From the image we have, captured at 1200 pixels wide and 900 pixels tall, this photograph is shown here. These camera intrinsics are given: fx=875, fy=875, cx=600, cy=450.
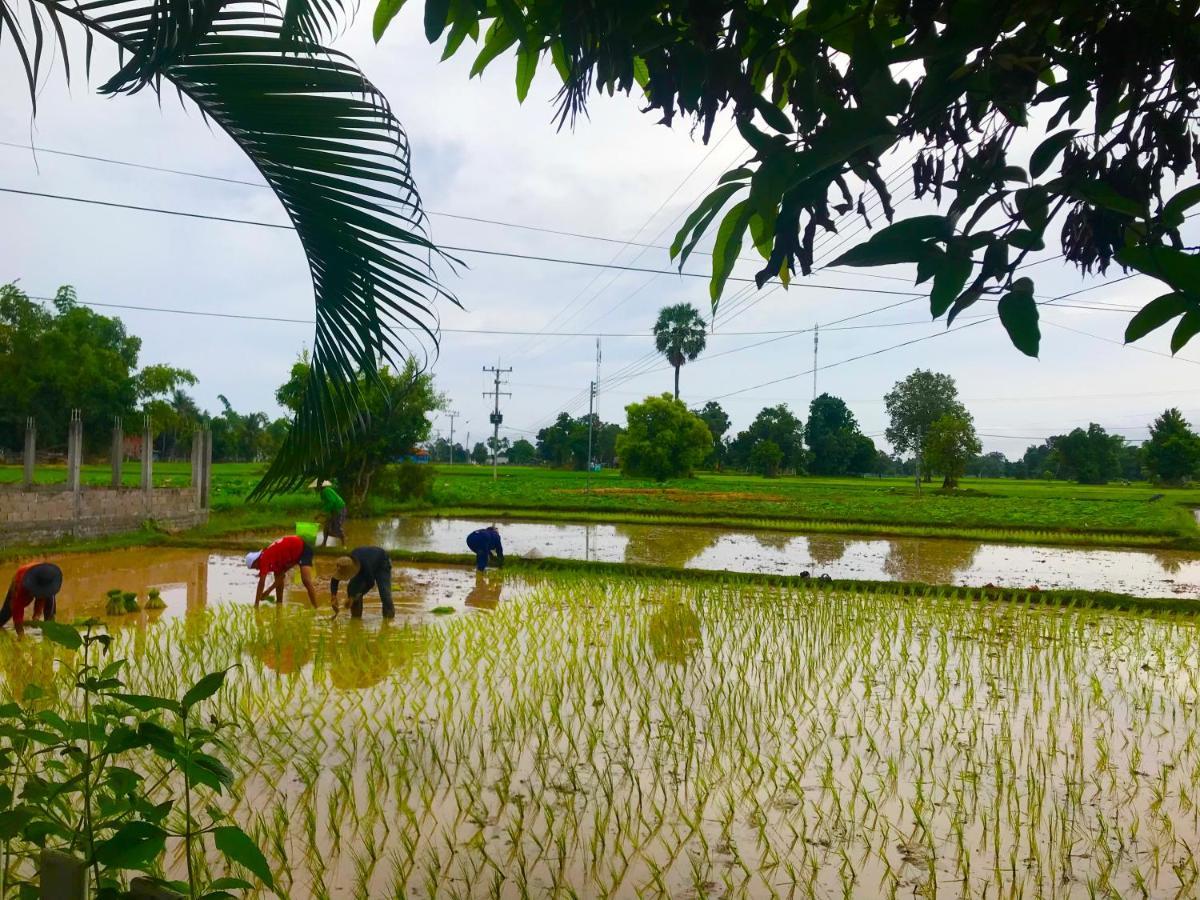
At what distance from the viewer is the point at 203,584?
955 cm

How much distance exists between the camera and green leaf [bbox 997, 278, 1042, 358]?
875 mm

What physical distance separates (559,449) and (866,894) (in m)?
57.1

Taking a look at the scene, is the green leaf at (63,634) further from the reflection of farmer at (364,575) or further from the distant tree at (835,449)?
the distant tree at (835,449)

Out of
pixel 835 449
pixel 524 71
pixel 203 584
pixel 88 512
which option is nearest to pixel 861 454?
pixel 835 449

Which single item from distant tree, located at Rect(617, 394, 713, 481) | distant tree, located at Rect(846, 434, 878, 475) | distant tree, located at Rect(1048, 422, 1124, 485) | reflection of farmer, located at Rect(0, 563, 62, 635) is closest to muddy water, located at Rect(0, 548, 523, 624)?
reflection of farmer, located at Rect(0, 563, 62, 635)

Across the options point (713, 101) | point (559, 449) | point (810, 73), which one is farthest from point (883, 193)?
point (559, 449)

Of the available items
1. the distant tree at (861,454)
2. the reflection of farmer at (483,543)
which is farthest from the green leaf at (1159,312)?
the distant tree at (861,454)

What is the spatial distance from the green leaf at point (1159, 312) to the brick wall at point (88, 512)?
12.7 meters

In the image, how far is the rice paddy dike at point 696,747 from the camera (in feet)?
9.72

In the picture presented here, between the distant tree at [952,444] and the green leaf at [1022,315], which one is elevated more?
the distant tree at [952,444]

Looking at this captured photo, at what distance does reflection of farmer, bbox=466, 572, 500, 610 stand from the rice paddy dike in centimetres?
59

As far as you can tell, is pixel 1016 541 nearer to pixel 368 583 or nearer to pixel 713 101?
pixel 368 583

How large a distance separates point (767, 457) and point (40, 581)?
150ft

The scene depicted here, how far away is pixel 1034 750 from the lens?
4.26m
